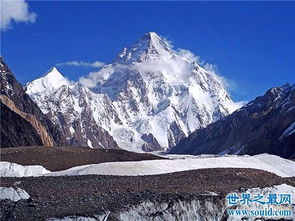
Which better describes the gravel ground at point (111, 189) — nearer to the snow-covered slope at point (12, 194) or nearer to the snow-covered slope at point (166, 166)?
the snow-covered slope at point (12, 194)

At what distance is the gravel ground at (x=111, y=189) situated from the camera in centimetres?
2180

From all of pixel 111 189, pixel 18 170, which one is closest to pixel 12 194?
pixel 111 189

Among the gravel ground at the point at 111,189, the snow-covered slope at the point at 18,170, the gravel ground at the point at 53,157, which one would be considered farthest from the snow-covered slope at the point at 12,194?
the gravel ground at the point at 53,157

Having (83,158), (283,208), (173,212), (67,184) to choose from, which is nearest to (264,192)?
(283,208)

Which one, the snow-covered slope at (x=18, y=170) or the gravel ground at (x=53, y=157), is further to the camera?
the gravel ground at (x=53, y=157)

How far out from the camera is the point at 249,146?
158125mm

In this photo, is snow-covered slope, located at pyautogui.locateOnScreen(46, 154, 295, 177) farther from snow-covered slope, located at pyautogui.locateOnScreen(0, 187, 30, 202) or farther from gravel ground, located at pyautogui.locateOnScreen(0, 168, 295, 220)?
snow-covered slope, located at pyautogui.locateOnScreen(0, 187, 30, 202)

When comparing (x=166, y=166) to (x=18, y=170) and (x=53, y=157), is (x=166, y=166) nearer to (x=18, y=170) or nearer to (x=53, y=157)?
(x=53, y=157)

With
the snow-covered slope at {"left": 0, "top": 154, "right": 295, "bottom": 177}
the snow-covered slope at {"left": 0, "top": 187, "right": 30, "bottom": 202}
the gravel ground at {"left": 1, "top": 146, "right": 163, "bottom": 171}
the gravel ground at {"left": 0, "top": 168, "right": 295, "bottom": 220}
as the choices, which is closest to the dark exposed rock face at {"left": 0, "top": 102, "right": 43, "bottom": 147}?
the gravel ground at {"left": 1, "top": 146, "right": 163, "bottom": 171}

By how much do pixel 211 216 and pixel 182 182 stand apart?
A: 661cm

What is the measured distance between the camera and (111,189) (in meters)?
27.8

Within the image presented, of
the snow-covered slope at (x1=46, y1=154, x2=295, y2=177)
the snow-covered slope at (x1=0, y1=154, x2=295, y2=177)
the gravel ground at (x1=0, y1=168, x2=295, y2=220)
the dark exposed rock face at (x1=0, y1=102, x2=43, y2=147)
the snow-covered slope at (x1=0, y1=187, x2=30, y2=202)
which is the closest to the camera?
the gravel ground at (x1=0, y1=168, x2=295, y2=220)

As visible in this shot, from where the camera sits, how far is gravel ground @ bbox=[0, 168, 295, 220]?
21797 millimetres

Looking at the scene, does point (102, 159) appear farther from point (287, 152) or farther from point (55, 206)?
point (287, 152)
